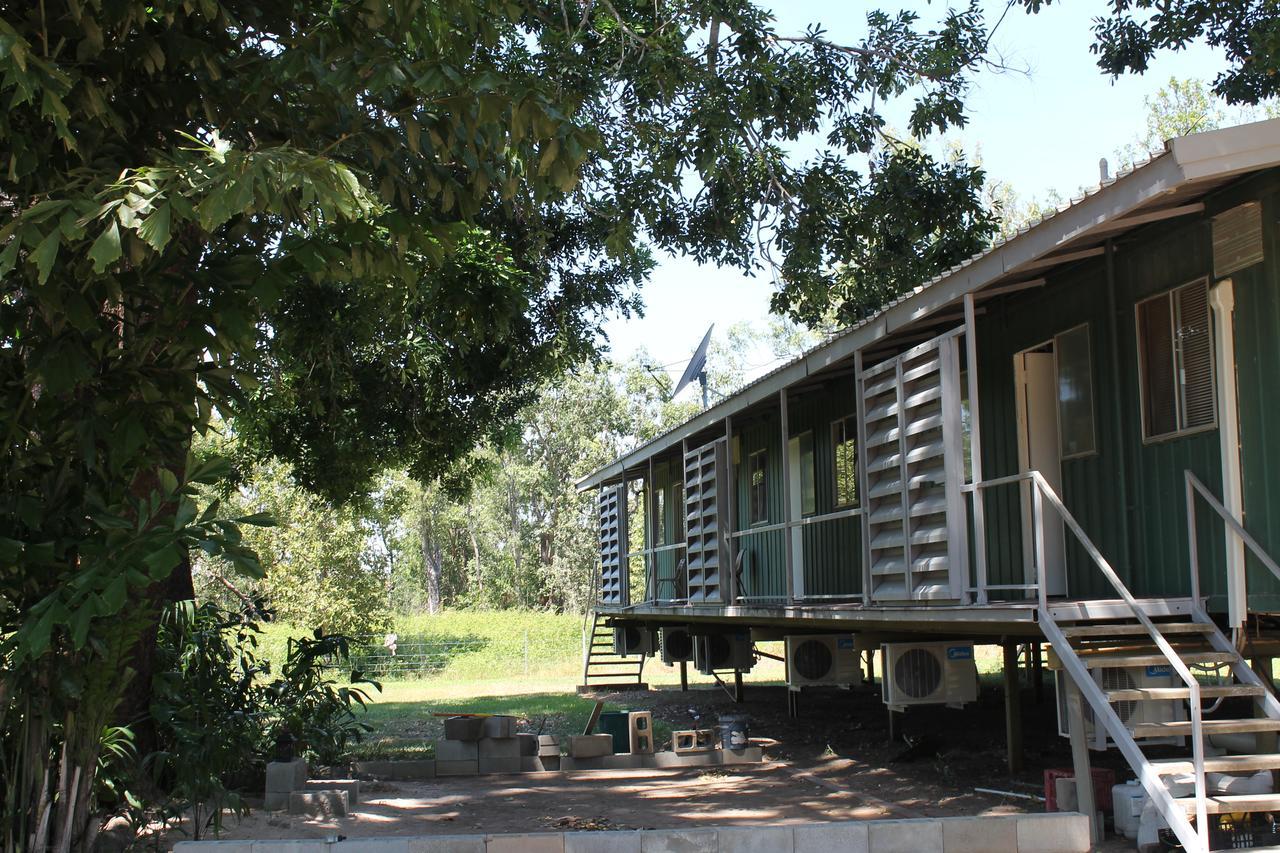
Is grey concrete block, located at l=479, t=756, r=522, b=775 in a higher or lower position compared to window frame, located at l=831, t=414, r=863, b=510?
lower

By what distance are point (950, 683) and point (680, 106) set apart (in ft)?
22.9

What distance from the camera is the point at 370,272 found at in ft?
21.5

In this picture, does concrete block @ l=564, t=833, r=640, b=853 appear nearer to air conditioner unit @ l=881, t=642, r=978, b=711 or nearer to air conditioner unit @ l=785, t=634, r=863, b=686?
air conditioner unit @ l=881, t=642, r=978, b=711

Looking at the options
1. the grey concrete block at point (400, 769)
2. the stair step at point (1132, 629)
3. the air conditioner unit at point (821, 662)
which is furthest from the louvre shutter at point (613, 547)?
the stair step at point (1132, 629)

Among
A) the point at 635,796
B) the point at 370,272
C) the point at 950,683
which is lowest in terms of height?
the point at 635,796

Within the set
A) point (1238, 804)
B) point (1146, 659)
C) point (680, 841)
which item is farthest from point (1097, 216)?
point (680, 841)

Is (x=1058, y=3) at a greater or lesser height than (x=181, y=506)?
greater

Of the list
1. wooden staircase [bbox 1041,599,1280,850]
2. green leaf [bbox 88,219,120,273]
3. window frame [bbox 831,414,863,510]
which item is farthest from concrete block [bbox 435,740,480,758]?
green leaf [bbox 88,219,120,273]

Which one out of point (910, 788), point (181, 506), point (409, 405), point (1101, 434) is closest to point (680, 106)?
point (409, 405)

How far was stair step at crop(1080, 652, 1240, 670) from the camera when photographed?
712 centimetres

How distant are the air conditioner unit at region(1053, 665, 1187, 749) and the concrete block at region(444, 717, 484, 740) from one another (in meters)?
7.11

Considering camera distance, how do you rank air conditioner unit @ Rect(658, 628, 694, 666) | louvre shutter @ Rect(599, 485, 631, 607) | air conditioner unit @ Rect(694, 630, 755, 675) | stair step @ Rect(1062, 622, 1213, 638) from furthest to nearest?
louvre shutter @ Rect(599, 485, 631, 607) → air conditioner unit @ Rect(658, 628, 694, 666) → air conditioner unit @ Rect(694, 630, 755, 675) → stair step @ Rect(1062, 622, 1213, 638)

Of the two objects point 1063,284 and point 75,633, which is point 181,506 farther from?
point 1063,284

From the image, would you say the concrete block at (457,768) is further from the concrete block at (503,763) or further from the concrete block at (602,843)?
the concrete block at (602,843)
